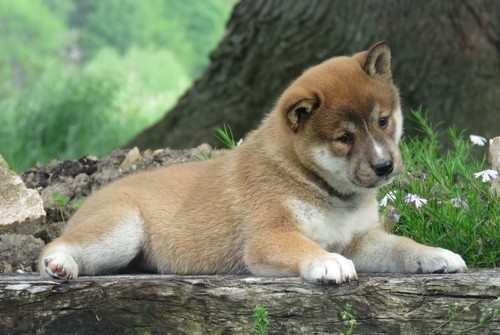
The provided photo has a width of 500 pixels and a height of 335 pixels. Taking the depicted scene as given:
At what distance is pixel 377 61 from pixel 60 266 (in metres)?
2.10

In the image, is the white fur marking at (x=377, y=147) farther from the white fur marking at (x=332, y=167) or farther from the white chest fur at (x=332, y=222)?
the white chest fur at (x=332, y=222)

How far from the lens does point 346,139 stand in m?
4.79

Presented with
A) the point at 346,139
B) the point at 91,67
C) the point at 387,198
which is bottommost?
the point at 387,198

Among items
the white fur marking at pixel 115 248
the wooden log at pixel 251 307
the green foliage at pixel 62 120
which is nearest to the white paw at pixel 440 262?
the wooden log at pixel 251 307

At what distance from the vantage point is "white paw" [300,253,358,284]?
165 inches

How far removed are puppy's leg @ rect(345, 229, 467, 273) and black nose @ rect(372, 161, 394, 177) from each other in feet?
1.47

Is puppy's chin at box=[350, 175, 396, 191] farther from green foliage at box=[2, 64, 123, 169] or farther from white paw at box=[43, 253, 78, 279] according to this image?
green foliage at box=[2, 64, 123, 169]

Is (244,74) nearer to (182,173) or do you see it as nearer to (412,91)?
(412,91)

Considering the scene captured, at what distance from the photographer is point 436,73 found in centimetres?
891

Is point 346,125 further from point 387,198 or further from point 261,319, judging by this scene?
point 261,319

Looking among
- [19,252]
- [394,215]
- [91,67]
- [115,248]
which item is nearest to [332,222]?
[394,215]

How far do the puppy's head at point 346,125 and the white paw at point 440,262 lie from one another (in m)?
0.46

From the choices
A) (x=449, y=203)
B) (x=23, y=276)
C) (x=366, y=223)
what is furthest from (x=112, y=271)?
(x=449, y=203)

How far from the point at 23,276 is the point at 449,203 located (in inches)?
103
